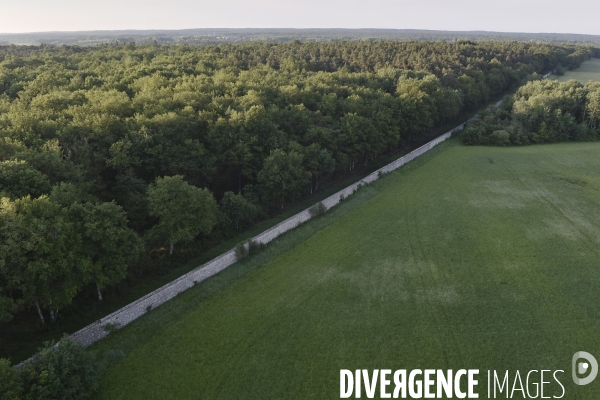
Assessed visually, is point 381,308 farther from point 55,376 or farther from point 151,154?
point 151,154

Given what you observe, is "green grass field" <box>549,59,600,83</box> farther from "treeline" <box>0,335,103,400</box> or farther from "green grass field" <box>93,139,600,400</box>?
"treeline" <box>0,335,103,400</box>

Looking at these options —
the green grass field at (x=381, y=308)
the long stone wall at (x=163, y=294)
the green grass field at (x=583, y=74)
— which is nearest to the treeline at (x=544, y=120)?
the green grass field at (x=381, y=308)

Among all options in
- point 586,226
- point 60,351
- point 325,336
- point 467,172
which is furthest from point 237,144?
point 586,226

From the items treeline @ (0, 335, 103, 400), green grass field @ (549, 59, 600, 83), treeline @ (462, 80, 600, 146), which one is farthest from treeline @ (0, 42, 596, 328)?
green grass field @ (549, 59, 600, 83)

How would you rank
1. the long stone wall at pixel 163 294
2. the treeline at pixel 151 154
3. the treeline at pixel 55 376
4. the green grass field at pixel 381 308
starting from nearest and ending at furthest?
1. the treeline at pixel 55 376
2. the green grass field at pixel 381 308
3. the long stone wall at pixel 163 294
4. the treeline at pixel 151 154

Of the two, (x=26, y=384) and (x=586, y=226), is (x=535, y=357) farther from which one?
(x=26, y=384)

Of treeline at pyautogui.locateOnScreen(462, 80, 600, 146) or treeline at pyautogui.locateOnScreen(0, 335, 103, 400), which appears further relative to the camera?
treeline at pyautogui.locateOnScreen(462, 80, 600, 146)

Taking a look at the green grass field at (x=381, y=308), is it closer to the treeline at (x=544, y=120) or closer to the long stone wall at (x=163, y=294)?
the long stone wall at (x=163, y=294)

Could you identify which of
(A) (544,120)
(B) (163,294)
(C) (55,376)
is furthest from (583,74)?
(C) (55,376)
